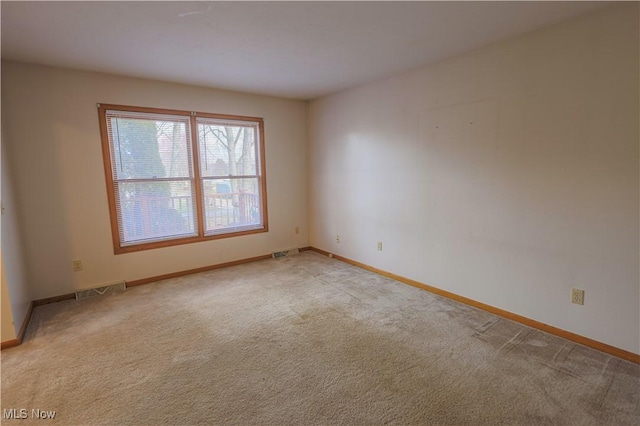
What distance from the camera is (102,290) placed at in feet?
11.1

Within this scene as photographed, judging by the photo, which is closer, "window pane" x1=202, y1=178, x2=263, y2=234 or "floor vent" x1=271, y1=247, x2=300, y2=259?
"window pane" x1=202, y1=178, x2=263, y2=234

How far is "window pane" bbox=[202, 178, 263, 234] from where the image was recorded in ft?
13.5

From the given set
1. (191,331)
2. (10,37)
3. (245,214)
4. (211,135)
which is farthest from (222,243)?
(10,37)

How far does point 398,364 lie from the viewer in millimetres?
2098

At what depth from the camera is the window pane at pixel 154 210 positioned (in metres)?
3.53

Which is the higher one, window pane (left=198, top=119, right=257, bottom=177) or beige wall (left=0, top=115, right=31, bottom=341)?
window pane (left=198, top=119, right=257, bottom=177)

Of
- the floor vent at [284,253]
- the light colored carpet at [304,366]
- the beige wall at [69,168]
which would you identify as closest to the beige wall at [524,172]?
the light colored carpet at [304,366]

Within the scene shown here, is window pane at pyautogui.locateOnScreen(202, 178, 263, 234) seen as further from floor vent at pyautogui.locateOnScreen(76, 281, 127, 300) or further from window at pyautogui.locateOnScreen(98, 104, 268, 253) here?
floor vent at pyautogui.locateOnScreen(76, 281, 127, 300)

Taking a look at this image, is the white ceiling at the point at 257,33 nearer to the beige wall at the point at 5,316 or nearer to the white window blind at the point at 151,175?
the white window blind at the point at 151,175

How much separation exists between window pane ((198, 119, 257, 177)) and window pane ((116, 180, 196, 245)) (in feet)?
1.38

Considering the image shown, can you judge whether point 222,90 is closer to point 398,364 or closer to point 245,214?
point 245,214

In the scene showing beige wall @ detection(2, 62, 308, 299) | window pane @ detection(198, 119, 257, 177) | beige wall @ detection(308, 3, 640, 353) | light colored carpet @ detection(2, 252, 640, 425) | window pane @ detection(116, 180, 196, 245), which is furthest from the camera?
window pane @ detection(198, 119, 257, 177)

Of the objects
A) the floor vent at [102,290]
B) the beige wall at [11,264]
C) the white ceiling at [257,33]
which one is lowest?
the floor vent at [102,290]

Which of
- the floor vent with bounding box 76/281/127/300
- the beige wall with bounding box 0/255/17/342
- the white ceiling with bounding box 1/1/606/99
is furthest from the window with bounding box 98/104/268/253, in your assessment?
the beige wall with bounding box 0/255/17/342
